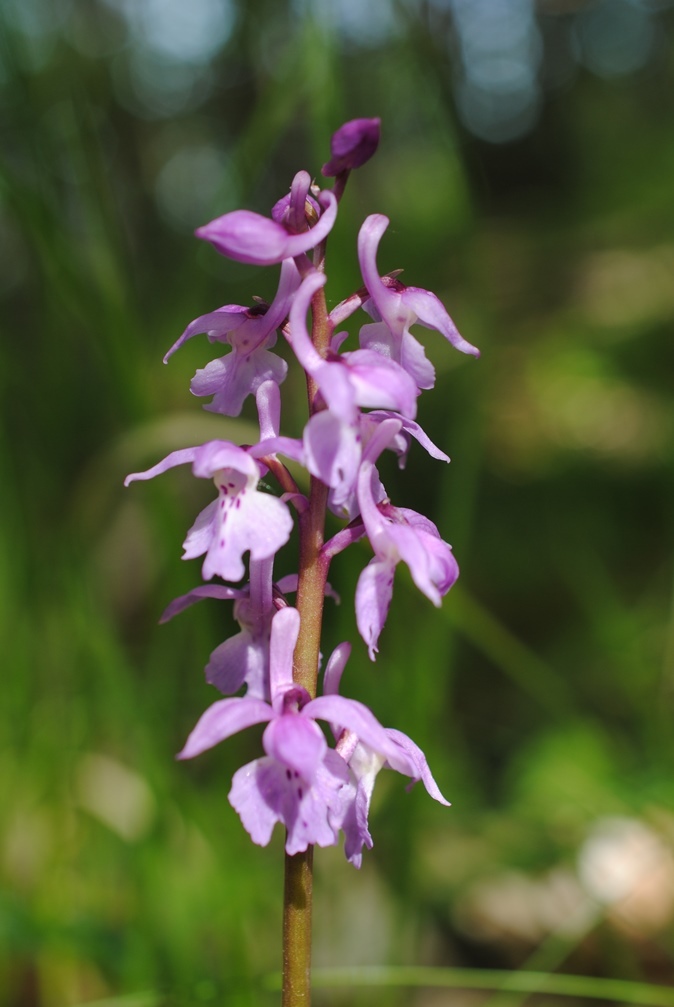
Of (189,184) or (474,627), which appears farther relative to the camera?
(189,184)

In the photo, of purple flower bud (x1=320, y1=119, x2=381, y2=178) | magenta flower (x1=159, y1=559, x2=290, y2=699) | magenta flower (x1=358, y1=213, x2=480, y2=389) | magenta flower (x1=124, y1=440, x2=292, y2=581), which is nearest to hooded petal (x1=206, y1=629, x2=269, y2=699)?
magenta flower (x1=159, y1=559, x2=290, y2=699)

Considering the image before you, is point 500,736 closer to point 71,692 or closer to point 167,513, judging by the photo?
point 71,692

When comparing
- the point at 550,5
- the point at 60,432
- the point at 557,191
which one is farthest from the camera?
the point at 557,191

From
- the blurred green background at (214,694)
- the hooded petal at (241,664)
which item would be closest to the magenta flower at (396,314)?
the hooded petal at (241,664)

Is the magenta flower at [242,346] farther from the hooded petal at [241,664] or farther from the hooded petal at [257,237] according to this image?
the hooded petal at [241,664]

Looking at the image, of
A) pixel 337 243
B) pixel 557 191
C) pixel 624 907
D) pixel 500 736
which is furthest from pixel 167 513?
pixel 557 191

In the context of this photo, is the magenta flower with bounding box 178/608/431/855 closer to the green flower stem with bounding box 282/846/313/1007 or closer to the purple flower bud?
the green flower stem with bounding box 282/846/313/1007
